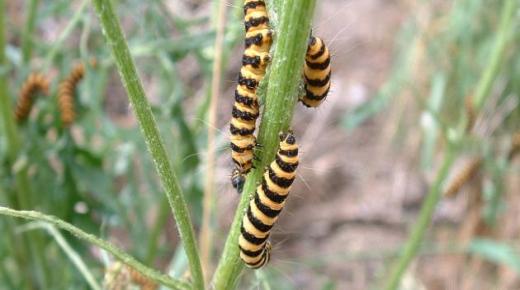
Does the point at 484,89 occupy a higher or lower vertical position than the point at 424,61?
lower

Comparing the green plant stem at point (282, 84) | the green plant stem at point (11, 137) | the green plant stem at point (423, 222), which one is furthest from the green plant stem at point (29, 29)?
the green plant stem at point (282, 84)

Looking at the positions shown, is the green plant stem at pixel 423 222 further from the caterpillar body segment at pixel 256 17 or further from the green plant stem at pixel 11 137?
the caterpillar body segment at pixel 256 17

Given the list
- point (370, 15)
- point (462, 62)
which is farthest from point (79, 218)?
point (370, 15)

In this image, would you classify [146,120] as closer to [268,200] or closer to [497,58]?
[268,200]

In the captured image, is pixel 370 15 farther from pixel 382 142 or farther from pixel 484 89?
pixel 484 89

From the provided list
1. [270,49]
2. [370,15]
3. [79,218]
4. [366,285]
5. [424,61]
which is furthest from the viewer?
[370,15]

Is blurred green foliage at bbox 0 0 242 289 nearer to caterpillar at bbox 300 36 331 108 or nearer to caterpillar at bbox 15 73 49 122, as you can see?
caterpillar at bbox 15 73 49 122
